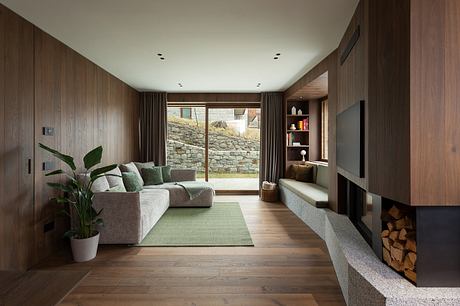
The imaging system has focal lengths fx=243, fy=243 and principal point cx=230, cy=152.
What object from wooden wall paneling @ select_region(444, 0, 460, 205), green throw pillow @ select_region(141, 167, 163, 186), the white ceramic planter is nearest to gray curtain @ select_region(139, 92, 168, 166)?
green throw pillow @ select_region(141, 167, 163, 186)

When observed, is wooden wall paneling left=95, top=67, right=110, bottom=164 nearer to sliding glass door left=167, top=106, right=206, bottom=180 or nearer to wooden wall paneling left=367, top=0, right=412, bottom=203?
sliding glass door left=167, top=106, right=206, bottom=180

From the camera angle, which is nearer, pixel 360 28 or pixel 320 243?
pixel 360 28

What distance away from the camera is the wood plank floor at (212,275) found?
2002mm

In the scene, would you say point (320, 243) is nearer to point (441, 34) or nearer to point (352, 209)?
point (352, 209)

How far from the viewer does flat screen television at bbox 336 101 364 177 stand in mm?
2150

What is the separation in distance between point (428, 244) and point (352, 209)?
51.9 inches

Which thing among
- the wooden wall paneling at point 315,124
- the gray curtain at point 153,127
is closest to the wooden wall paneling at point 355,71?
the wooden wall paneling at point 315,124

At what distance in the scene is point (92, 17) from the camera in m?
2.34

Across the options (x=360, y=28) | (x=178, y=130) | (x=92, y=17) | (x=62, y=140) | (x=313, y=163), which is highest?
(x=92, y=17)

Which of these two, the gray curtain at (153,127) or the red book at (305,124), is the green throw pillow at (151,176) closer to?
the gray curtain at (153,127)

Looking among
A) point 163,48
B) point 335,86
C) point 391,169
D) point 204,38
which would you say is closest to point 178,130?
point 163,48

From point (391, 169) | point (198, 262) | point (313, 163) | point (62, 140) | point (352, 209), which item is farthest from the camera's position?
point (313, 163)

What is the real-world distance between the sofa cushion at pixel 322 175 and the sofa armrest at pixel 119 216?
3.23 meters

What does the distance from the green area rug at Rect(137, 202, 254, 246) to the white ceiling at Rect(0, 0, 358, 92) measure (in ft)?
8.02
